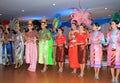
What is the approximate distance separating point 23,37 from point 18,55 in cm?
57

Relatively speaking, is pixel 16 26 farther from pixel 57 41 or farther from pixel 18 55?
pixel 57 41

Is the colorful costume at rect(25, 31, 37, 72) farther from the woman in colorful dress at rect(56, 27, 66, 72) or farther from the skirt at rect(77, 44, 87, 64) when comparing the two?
the skirt at rect(77, 44, 87, 64)

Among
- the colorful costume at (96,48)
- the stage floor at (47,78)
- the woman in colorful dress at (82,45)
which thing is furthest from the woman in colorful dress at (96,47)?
the stage floor at (47,78)

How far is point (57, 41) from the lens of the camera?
6.47 metres

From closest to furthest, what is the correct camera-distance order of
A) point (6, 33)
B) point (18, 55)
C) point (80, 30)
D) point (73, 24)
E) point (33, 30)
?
point (80, 30) → point (73, 24) → point (33, 30) → point (18, 55) → point (6, 33)

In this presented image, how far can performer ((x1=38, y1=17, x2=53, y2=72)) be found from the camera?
20.8ft

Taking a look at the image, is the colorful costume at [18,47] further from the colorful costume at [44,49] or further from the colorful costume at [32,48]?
the colorful costume at [44,49]

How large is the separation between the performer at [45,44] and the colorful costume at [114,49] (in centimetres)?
187

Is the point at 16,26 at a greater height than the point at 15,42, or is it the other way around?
the point at 16,26

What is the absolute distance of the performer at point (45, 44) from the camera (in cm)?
634

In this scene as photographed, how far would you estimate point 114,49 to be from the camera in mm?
4961

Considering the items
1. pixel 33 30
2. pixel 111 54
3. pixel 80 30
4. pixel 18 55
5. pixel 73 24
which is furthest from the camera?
pixel 18 55

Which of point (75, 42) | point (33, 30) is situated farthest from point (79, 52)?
point (33, 30)

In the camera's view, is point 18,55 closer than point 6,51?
Yes
